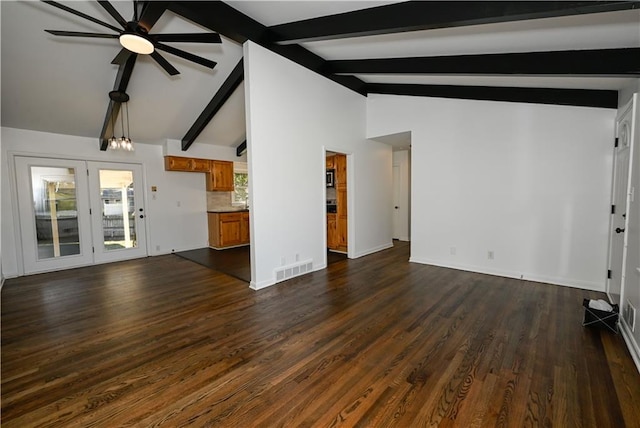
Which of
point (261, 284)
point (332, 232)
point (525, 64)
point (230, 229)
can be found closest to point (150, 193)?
point (230, 229)

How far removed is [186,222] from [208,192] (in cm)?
97

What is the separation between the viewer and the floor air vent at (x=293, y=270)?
4180 millimetres

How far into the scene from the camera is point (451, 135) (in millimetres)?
4820

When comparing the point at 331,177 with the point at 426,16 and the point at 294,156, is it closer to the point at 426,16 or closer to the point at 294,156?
the point at 294,156

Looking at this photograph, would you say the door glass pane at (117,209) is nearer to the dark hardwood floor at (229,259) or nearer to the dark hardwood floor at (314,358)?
the dark hardwood floor at (229,259)

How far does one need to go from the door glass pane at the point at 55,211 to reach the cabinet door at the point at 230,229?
2.73 metres

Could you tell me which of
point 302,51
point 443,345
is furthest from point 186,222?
point 443,345

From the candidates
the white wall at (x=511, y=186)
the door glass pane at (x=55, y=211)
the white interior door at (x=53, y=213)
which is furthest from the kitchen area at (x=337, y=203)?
the door glass pane at (x=55, y=211)

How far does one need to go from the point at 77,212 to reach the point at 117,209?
657mm

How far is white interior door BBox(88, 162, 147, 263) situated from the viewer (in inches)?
219

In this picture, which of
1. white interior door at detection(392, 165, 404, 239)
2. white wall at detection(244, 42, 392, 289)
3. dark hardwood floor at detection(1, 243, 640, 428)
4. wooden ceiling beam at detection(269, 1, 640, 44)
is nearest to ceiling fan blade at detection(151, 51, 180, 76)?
white wall at detection(244, 42, 392, 289)

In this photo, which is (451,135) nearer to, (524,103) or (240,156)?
(524,103)

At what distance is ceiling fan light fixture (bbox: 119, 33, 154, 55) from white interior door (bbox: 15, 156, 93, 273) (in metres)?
3.76

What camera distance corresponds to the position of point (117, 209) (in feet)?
19.2
